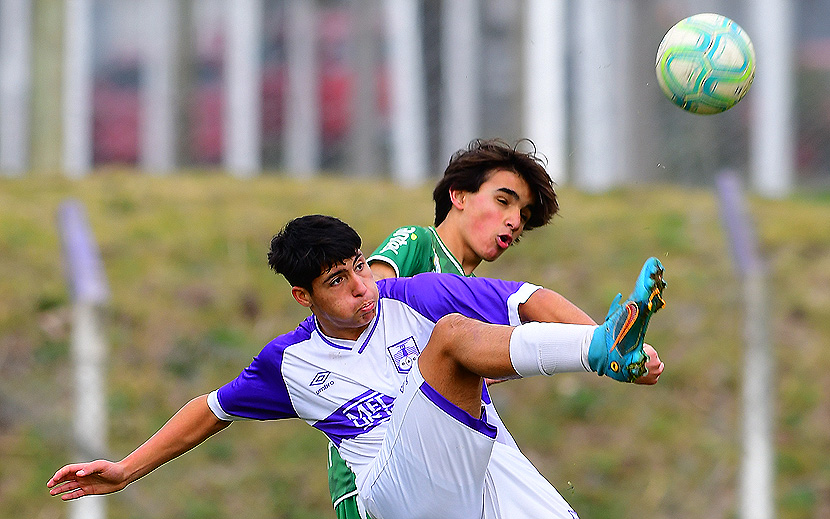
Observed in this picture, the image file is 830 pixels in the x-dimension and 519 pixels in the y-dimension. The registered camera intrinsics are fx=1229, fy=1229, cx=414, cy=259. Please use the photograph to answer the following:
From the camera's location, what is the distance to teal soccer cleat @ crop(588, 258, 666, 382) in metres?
3.41

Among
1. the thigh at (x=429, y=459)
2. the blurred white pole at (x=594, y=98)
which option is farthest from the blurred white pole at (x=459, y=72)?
the thigh at (x=429, y=459)

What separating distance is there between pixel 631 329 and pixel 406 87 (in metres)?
11.3

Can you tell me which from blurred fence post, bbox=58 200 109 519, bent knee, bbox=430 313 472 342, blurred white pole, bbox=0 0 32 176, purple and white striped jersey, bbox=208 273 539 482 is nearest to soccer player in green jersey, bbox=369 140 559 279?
purple and white striped jersey, bbox=208 273 539 482

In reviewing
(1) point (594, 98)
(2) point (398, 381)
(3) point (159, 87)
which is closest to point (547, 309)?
(2) point (398, 381)

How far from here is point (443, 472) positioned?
399 centimetres

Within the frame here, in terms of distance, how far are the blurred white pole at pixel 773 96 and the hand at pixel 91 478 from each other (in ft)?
32.2

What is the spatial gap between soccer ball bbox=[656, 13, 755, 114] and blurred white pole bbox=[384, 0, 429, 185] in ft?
32.1

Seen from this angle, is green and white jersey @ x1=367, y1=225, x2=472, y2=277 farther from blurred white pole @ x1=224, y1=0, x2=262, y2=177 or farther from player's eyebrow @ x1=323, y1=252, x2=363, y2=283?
blurred white pole @ x1=224, y1=0, x2=262, y2=177

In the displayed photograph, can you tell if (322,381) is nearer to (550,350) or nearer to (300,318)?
(550,350)

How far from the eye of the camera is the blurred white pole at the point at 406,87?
567 inches

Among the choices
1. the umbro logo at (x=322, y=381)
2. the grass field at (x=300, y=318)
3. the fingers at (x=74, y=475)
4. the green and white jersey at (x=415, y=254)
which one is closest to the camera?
the umbro logo at (x=322, y=381)

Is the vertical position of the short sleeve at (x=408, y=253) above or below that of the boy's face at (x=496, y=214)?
below

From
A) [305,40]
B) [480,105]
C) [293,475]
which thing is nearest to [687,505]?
[293,475]

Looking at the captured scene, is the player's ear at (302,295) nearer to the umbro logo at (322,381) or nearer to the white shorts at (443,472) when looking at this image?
the umbro logo at (322,381)
